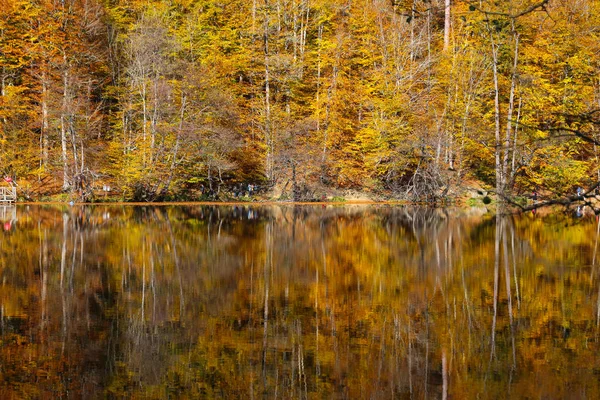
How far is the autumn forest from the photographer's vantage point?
39188mm

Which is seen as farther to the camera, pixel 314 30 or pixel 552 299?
pixel 314 30

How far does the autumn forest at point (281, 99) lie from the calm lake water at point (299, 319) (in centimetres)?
2193

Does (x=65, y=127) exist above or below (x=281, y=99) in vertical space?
below

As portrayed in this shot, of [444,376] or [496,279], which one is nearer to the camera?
[444,376]

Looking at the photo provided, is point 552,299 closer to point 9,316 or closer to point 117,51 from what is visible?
point 9,316

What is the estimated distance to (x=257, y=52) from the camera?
158ft

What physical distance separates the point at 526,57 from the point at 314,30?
671 inches

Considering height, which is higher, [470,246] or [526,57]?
[526,57]

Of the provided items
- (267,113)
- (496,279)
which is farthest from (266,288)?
(267,113)

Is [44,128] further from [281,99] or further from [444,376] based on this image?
[444,376]

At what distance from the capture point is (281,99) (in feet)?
160

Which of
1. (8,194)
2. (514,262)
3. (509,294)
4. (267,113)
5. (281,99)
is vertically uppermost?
(281,99)

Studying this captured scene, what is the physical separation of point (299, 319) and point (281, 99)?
4101 centimetres

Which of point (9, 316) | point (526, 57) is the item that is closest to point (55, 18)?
point (526, 57)
